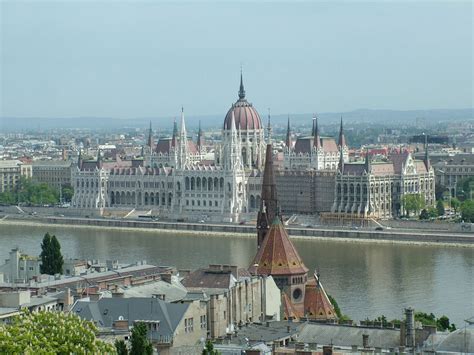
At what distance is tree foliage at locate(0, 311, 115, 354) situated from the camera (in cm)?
1903

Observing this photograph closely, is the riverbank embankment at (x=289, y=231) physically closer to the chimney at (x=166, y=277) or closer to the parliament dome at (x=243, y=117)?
the parliament dome at (x=243, y=117)

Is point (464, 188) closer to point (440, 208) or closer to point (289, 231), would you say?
point (440, 208)

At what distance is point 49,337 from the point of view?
19656 mm

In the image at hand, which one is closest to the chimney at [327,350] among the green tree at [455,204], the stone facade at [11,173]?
the green tree at [455,204]

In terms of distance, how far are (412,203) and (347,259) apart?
19958mm

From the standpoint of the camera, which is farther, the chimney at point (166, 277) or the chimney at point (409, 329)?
the chimney at point (166, 277)

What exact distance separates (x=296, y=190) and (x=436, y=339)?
55.3 meters

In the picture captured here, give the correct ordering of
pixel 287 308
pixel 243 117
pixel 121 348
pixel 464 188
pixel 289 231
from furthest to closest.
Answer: pixel 243 117
pixel 464 188
pixel 289 231
pixel 287 308
pixel 121 348

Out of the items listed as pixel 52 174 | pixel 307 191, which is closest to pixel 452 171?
pixel 307 191

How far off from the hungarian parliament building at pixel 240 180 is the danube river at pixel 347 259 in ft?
27.8

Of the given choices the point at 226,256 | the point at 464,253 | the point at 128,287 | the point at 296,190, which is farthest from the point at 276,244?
the point at 296,190

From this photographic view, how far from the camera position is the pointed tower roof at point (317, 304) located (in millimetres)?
30453

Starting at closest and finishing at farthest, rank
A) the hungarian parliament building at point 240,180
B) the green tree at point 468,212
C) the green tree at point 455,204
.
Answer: the green tree at point 468,212, the green tree at point 455,204, the hungarian parliament building at point 240,180

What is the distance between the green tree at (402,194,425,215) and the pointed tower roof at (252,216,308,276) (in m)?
42.3
